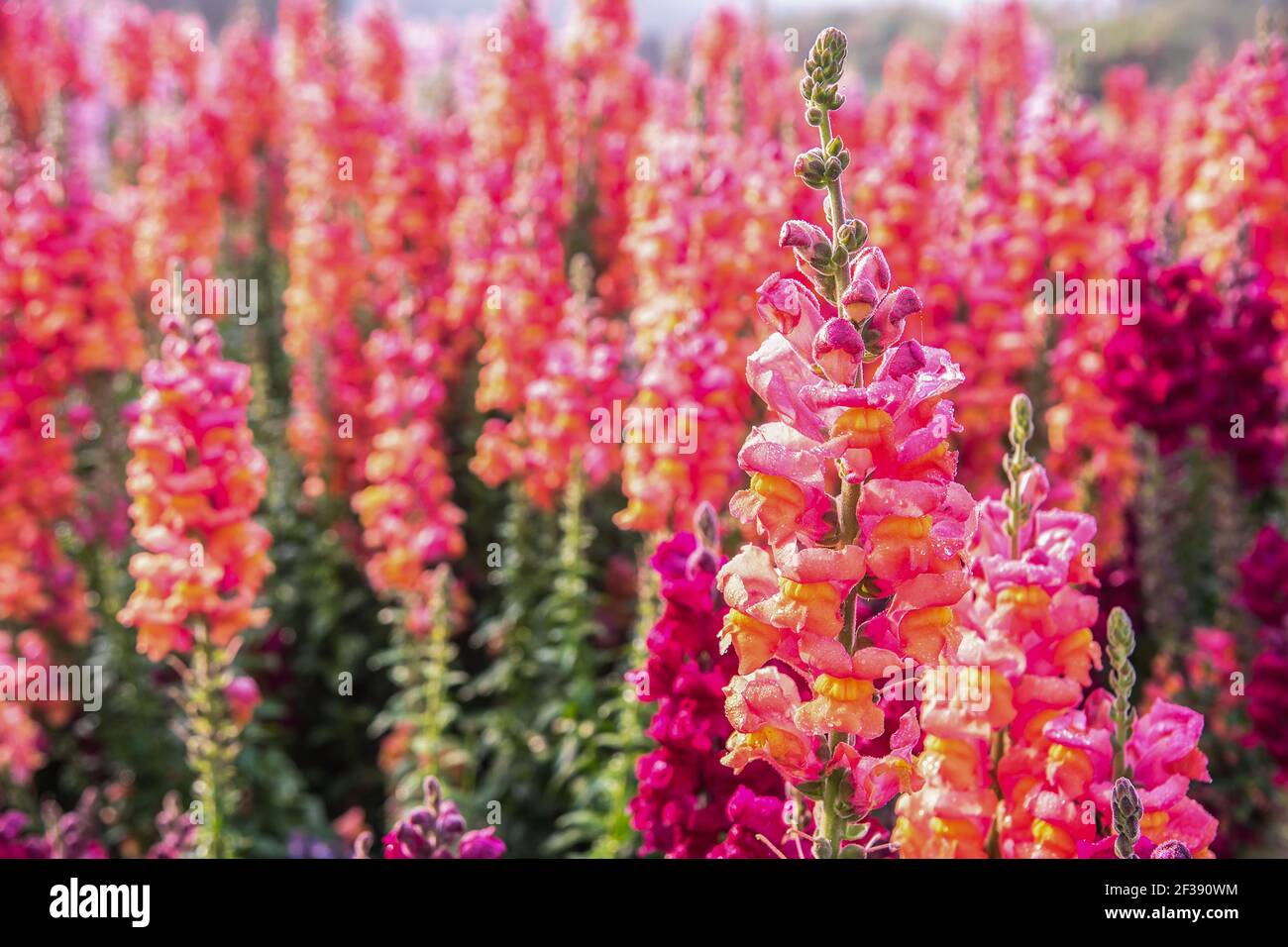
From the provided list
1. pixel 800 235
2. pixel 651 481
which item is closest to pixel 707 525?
pixel 800 235

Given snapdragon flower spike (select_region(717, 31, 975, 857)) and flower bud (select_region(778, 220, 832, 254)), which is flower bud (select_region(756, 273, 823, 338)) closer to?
snapdragon flower spike (select_region(717, 31, 975, 857))

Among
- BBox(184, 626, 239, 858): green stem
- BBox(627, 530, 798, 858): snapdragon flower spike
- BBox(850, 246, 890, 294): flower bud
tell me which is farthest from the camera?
BBox(184, 626, 239, 858): green stem

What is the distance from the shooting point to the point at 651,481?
14.0 feet

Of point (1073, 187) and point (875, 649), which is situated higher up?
point (1073, 187)

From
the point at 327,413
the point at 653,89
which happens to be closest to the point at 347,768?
the point at 327,413

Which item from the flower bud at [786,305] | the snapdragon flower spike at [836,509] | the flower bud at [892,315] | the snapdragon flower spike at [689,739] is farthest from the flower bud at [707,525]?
the flower bud at [892,315]

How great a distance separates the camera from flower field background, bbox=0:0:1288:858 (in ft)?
Result: 7.44

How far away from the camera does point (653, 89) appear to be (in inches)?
370

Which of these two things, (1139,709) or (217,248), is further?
(217,248)

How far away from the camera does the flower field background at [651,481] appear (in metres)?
2.27

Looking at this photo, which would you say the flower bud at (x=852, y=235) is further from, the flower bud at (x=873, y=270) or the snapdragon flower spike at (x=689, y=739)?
the snapdragon flower spike at (x=689, y=739)

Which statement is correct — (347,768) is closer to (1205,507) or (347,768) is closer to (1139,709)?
(1139,709)

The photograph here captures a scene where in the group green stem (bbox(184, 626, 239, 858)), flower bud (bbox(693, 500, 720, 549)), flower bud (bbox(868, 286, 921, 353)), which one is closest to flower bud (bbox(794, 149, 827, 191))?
flower bud (bbox(868, 286, 921, 353))
